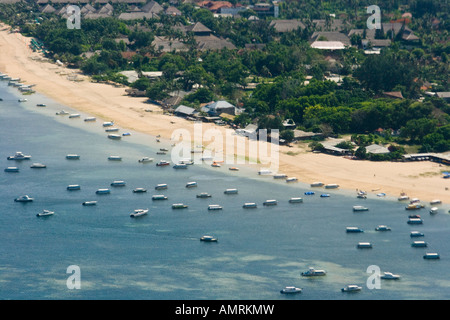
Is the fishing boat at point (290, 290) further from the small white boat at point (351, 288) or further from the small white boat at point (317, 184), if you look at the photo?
the small white boat at point (317, 184)

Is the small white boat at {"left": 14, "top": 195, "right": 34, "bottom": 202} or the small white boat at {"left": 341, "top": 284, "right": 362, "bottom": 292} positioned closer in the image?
the small white boat at {"left": 341, "top": 284, "right": 362, "bottom": 292}

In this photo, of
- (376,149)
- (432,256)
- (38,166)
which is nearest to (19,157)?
(38,166)

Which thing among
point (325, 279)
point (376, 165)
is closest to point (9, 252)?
point (325, 279)

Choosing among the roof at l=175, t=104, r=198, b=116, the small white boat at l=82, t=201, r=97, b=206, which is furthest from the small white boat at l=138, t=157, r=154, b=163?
the roof at l=175, t=104, r=198, b=116

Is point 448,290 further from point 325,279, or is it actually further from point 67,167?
point 67,167

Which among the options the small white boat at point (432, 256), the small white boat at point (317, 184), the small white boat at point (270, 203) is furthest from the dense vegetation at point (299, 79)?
the small white boat at point (432, 256)

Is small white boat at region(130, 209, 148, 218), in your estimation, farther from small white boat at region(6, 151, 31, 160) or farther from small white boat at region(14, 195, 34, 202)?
small white boat at region(6, 151, 31, 160)
